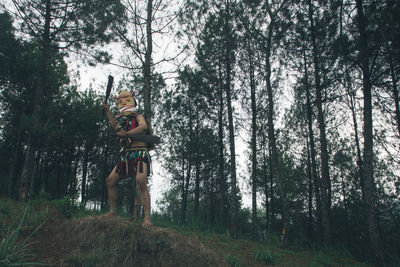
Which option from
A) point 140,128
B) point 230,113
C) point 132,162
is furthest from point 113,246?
point 230,113

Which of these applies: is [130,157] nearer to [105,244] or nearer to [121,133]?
[121,133]

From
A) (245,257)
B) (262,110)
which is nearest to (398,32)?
(245,257)

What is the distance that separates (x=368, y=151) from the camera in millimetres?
6469

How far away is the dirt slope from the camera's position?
10.0 ft

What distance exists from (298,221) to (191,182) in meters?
11.8

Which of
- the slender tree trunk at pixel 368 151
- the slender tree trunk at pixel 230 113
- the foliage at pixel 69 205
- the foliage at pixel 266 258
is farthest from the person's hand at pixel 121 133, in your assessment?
the slender tree trunk at pixel 230 113

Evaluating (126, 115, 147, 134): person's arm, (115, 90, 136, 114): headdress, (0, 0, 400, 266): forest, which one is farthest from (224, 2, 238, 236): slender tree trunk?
(115, 90, 136, 114): headdress

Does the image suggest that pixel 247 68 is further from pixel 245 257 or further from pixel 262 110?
pixel 245 257

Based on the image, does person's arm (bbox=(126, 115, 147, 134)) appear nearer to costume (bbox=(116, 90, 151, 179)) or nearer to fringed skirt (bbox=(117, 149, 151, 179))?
costume (bbox=(116, 90, 151, 179))

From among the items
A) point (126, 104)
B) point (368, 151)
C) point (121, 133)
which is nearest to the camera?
point (121, 133)

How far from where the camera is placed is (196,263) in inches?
138

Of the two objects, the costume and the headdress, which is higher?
the headdress

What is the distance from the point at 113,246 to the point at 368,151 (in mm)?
6272

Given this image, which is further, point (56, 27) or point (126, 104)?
point (56, 27)
